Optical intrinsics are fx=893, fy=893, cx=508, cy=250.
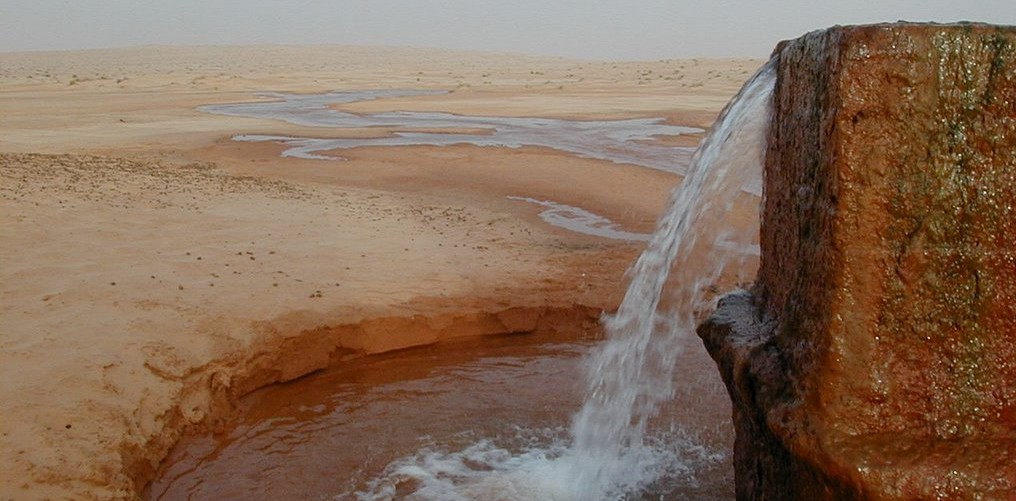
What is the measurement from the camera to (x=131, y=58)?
91938 mm

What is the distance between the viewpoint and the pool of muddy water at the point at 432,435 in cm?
447

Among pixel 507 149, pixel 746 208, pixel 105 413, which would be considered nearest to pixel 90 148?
pixel 507 149

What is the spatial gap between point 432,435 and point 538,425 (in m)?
0.64

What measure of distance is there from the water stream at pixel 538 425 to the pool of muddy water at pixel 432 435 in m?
0.01

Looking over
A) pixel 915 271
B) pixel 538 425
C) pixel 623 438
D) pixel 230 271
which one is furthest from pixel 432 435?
pixel 915 271

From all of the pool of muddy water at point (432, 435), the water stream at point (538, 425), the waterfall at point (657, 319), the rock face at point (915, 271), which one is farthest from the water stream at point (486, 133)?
the rock face at point (915, 271)

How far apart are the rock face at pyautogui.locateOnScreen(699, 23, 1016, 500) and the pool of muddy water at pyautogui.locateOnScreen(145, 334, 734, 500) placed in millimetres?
2139

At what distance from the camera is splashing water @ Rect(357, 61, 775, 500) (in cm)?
396

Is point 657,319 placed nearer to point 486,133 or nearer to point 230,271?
point 230,271

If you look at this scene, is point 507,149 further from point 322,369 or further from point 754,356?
point 754,356

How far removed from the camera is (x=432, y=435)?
511 cm

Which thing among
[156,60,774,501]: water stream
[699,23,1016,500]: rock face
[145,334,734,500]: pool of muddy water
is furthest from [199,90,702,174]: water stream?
[699,23,1016,500]: rock face

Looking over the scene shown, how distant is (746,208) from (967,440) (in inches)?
352

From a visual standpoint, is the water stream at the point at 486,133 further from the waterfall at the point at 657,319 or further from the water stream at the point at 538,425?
the water stream at the point at 538,425
